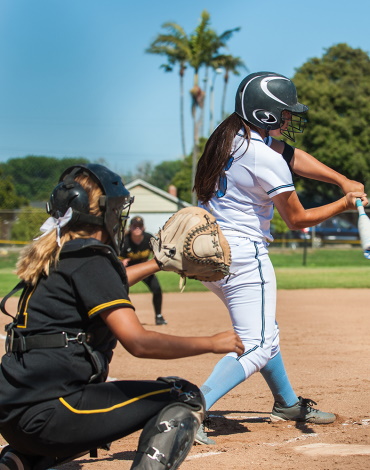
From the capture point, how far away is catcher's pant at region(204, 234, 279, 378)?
403cm

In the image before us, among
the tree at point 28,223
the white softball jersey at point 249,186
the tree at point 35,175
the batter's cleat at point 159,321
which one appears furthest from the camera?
the tree at point 35,175

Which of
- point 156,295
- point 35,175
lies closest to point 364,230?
point 156,295

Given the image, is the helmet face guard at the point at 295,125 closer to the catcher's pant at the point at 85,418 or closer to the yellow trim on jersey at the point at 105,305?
the yellow trim on jersey at the point at 105,305

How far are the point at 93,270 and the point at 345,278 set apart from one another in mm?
15443

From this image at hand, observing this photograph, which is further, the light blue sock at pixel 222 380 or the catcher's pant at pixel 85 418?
the light blue sock at pixel 222 380

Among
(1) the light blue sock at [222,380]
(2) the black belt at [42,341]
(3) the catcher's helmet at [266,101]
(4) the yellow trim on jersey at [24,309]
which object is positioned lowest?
(1) the light blue sock at [222,380]

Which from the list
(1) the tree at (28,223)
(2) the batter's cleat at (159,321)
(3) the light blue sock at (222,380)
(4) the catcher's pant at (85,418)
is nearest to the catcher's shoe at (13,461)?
(4) the catcher's pant at (85,418)

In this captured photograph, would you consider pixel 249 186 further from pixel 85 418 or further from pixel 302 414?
pixel 85 418

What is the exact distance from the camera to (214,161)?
4105 mm

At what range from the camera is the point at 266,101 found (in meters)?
4.16

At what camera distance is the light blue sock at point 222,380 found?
3874 mm

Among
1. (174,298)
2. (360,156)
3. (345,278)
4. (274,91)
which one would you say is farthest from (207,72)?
(274,91)

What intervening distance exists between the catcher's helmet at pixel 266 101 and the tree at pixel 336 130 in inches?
1450

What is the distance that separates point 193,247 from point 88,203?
0.59 m
